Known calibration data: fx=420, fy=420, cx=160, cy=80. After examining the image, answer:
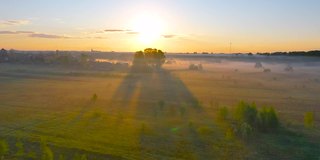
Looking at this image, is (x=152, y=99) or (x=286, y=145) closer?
(x=286, y=145)

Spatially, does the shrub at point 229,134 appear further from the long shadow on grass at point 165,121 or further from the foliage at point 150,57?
the foliage at point 150,57

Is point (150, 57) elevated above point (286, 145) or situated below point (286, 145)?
above

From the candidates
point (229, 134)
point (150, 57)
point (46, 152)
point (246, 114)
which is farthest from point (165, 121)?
point (150, 57)

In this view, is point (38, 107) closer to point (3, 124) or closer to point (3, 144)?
point (3, 124)

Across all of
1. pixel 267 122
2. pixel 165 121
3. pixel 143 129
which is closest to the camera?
pixel 143 129

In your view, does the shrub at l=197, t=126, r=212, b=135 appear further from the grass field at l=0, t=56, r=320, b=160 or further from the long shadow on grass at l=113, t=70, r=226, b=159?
the long shadow on grass at l=113, t=70, r=226, b=159

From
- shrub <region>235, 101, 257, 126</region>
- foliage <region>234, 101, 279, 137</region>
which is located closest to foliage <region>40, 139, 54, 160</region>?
foliage <region>234, 101, 279, 137</region>

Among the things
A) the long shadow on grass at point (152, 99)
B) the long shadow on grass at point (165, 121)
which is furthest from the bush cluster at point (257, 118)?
the long shadow on grass at point (152, 99)

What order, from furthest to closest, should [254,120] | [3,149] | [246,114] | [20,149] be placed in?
[246,114] → [254,120] → [20,149] → [3,149]

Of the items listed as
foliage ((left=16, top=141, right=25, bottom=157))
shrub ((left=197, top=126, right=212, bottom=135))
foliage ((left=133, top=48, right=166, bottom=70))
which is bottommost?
foliage ((left=16, top=141, right=25, bottom=157))

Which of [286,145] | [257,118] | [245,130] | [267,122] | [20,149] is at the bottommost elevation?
[286,145]

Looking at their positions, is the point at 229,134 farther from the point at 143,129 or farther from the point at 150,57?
the point at 150,57
